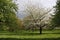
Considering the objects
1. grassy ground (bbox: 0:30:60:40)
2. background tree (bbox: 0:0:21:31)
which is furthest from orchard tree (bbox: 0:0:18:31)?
grassy ground (bbox: 0:30:60:40)

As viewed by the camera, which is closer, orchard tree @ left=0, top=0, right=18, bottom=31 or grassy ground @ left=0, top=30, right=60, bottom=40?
orchard tree @ left=0, top=0, right=18, bottom=31

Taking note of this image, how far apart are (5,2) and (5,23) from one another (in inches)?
84.1

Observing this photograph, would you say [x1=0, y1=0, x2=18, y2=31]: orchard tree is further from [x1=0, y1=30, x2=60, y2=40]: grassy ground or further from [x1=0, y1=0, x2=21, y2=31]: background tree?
[x1=0, y1=30, x2=60, y2=40]: grassy ground

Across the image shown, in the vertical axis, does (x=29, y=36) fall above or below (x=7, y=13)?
below

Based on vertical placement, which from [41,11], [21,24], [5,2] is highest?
[5,2]

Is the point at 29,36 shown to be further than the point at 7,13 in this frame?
Yes

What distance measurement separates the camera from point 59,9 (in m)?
29.3

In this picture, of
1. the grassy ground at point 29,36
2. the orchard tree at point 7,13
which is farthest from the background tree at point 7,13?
the grassy ground at point 29,36

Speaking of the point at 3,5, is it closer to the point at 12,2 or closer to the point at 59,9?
the point at 12,2

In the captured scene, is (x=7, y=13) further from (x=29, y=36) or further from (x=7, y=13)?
(x=29, y=36)

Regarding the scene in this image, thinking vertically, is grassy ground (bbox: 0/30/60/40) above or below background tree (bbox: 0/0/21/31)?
below

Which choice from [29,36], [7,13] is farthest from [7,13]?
[29,36]

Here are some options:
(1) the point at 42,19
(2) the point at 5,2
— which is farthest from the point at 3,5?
(1) the point at 42,19

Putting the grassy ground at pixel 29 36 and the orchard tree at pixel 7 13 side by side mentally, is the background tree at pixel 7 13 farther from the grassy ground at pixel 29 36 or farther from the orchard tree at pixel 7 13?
the grassy ground at pixel 29 36
